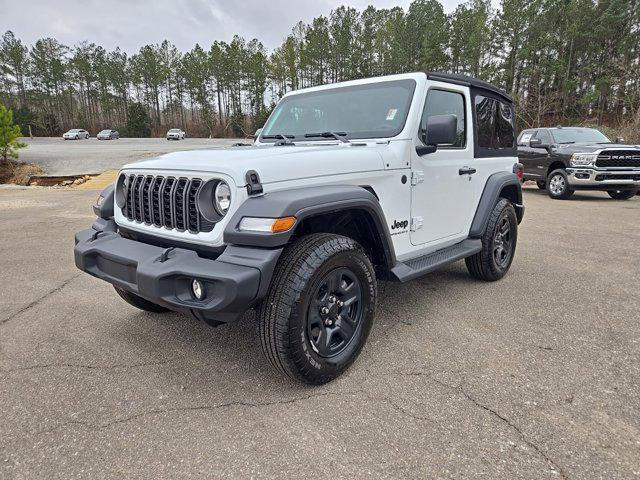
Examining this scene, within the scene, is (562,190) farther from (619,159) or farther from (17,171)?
(17,171)

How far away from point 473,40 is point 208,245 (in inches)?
1839

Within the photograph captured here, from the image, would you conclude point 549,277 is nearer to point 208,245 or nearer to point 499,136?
point 499,136

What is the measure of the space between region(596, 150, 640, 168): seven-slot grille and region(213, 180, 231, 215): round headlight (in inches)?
417

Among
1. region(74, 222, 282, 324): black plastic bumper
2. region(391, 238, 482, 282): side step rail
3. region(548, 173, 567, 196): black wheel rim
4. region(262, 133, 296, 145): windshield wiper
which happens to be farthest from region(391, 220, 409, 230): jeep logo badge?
region(548, 173, 567, 196): black wheel rim

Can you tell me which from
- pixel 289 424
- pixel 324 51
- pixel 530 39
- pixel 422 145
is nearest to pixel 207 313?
pixel 289 424

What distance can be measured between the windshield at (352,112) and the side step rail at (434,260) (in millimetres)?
978

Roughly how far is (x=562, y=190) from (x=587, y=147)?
1226 millimetres

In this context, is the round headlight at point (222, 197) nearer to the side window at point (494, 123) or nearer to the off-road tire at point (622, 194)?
the side window at point (494, 123)

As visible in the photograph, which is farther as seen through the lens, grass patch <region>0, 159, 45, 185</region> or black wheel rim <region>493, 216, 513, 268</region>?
grass patch <region>0, 159, 45, 185</region>

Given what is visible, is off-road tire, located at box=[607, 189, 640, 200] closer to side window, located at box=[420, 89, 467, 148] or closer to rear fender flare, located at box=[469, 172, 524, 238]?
rear fender flare, located at box=[469, 172, 524, 238]

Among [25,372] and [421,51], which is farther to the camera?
[421,51]

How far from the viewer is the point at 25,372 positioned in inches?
104

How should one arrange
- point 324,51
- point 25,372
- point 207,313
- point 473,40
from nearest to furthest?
point 207,313 < point 25,372 < point 473,40 < point 324,51

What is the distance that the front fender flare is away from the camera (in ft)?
6.79
